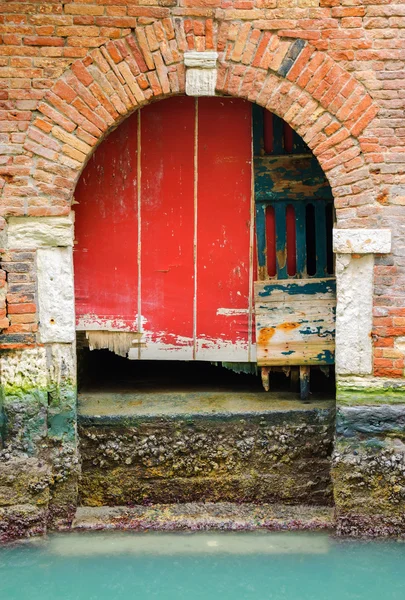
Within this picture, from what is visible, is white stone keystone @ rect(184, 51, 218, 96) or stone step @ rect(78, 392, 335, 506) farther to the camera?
stone step @ rect(78, 392, 335, 506)

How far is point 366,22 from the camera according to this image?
456cm

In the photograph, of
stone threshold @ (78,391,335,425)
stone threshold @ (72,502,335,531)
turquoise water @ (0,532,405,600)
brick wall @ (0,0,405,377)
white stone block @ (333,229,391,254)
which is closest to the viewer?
turquoise water @ (0,532,405,600)

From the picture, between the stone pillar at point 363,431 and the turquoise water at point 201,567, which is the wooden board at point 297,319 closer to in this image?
the stone pillar at point 363,431

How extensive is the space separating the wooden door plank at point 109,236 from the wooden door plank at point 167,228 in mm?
94

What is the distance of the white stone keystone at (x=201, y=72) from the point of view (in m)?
Answer: 4.56

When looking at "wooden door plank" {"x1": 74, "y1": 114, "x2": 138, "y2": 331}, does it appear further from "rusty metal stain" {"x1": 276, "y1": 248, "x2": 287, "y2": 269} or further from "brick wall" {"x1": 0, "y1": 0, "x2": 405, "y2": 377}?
"rusty metal stain" {"x1": 276, "y1": 248, "x2": 287, "y2": 269}

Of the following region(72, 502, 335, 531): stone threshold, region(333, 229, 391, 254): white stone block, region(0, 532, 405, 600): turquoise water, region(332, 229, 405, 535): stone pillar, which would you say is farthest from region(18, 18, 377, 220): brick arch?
region(0, 532, 405, 600): turquoise water

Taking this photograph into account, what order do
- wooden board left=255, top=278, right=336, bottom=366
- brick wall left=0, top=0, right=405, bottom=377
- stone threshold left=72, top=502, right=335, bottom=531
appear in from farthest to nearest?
1. wooden board left=255, top=278, right=336, bottom=366
2. stone threshold left=72, top=502, right=335, bottom=531
3. brick wall left=0, top=0, right=405, bottom=377

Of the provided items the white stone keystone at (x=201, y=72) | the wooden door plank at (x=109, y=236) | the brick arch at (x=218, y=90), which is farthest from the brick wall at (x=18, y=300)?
the white stone keystone at (x=201, y=72)

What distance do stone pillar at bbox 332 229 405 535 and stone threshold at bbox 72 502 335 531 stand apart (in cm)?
26

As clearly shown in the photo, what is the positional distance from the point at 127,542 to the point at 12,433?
3.56ft

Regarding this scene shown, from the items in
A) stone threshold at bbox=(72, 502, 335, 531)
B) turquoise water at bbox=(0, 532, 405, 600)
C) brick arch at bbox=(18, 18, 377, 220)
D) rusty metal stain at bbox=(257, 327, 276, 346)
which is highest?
brick arch at bbox=(18, 18, 377, 220)

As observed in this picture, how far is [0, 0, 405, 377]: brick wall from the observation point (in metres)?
4.55

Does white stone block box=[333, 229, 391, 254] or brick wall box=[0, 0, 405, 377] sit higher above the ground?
brick wall box=[0, 0, 405, 377]
